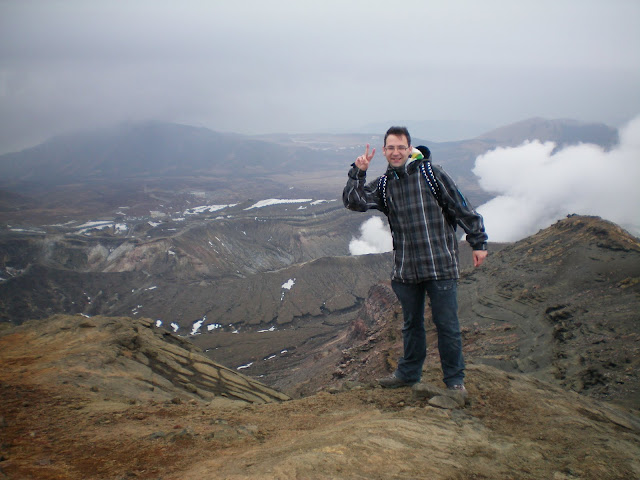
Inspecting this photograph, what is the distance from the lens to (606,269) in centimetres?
1409

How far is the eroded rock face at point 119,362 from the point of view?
7.38m

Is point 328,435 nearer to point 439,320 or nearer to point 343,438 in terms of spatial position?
point 343,438

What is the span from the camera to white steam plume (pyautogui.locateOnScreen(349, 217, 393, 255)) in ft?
290

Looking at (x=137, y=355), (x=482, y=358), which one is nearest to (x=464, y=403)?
(x=482, y=358)

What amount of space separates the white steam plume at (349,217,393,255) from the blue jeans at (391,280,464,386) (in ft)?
271

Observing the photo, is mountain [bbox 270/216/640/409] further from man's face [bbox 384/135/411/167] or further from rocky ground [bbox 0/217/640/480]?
man's face [bbox 384/135/411/167]

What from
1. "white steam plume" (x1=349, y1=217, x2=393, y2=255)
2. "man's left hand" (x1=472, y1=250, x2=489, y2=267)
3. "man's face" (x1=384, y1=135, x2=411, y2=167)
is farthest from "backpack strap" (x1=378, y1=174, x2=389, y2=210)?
"white steam plume" (x1=349, y1=217, x2=393, y2=255)

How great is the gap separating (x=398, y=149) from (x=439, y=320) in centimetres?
173

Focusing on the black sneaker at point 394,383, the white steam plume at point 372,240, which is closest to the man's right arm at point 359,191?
the black sneaker at point 394,383

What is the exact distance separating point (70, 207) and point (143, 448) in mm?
122242

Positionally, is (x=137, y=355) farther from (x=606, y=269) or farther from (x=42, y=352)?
(x=606, y=269)

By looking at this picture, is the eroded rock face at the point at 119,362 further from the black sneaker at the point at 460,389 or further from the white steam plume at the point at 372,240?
the white steam plume at the point at 372,240

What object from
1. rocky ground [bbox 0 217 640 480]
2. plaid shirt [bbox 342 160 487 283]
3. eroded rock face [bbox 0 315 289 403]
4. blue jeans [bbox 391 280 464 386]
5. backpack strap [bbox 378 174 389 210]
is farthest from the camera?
eroded rock face [bbox 0 315 289 403]

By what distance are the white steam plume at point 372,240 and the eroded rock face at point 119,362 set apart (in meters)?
77.0
